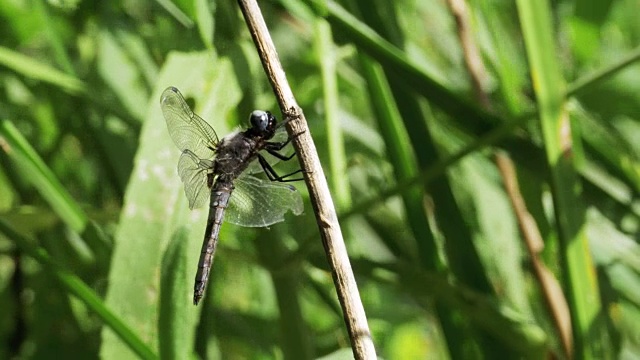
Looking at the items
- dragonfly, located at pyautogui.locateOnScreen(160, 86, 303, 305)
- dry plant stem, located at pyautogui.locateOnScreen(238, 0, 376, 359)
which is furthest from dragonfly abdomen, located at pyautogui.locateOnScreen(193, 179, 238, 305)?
dry plant stem, located at pyautogui.locateOnScreen(238, 0, 376, 359)

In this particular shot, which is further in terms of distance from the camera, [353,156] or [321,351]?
[353,156]

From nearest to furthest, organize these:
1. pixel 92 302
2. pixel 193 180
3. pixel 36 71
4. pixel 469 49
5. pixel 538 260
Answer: pixel 92 302 → pixel 193 180 → pixel 36 71 → pixel 538 260 → pixel 469 49

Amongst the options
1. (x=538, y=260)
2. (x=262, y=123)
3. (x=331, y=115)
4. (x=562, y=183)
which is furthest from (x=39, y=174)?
(x=538, y=260)

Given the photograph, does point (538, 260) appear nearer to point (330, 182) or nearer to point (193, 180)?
point (330, 182)

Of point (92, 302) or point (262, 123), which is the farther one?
point (262, 123)

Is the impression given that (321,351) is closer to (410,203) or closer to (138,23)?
(410,203)

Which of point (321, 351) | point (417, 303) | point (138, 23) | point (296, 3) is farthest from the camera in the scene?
point (417, 303)

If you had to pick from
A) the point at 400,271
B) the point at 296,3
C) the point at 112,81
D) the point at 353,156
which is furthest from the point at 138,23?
the point at 400,271
